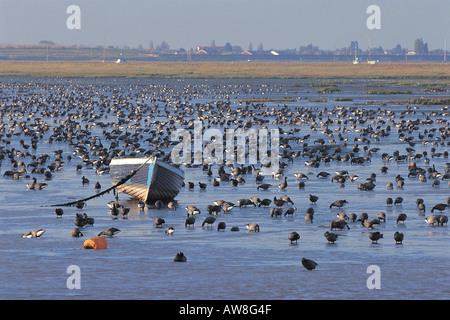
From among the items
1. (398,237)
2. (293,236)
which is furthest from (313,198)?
(398,237)

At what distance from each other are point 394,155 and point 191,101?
59180 millimetres

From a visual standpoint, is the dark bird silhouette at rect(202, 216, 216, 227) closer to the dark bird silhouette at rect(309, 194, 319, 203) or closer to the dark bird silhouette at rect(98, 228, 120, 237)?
the dark bird silhouette at rect(98, 228, 120, 237)

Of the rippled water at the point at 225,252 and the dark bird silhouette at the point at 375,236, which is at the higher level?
the dark bird silhouette at the point at 375,236

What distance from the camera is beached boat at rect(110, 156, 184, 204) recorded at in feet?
104

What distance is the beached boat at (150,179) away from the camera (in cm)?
3178

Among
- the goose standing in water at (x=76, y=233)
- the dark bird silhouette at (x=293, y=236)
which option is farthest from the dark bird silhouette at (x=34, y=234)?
the dark bird silhouette at (x=293, y=236)

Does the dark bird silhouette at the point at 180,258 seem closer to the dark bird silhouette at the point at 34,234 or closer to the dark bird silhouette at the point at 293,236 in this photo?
the dark bird silhouette at the point at 293,236

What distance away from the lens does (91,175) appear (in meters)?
40.1

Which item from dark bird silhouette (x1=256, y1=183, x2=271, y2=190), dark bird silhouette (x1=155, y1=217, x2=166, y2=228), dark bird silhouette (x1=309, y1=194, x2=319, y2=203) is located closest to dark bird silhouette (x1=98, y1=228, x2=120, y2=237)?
dark bird silhouette (x1=155, y1=217, x2=166, y2=228)

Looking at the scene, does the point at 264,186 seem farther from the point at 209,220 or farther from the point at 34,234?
the point at 34,234

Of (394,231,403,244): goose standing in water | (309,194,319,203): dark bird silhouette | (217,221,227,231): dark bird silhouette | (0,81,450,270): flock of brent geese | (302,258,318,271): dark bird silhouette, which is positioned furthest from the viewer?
(309,194,319,203): dark bird silhouette

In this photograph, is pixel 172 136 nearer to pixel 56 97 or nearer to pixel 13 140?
pixel 13 140
